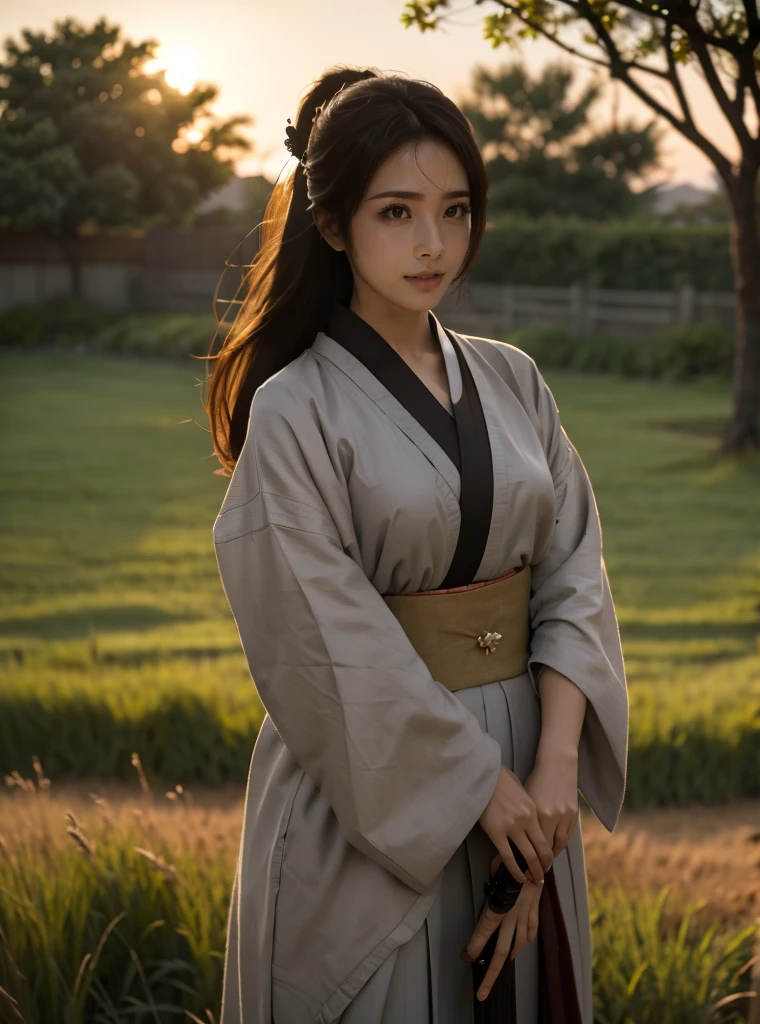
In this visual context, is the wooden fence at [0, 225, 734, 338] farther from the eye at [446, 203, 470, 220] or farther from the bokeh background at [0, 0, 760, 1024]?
the eye at [446, 203, 470, 220]

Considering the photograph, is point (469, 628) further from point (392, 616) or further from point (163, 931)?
point (163, 931)

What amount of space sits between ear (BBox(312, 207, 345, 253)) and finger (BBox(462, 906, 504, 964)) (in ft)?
2.99

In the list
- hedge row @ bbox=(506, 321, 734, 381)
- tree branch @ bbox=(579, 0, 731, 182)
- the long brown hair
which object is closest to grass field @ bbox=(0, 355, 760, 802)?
the long brown hair

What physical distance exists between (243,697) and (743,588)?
3.29 metres

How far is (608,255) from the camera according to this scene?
16141 millimetres

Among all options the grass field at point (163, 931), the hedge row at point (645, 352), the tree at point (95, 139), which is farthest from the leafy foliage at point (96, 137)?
the grass field at point (163, 931)

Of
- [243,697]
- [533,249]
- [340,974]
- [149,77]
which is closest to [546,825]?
[340,974]

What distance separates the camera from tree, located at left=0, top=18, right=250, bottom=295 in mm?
11934

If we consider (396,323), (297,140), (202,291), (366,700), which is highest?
(297,140)

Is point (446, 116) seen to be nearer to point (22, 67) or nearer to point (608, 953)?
point (608, 953)

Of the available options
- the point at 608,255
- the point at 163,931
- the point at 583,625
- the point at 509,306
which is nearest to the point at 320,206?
the point at 583,625

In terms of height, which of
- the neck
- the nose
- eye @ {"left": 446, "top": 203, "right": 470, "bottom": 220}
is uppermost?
eye @ {"left": 446, "top": 203, "right": 470, "bottom": 220}

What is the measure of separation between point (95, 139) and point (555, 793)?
44.0ft

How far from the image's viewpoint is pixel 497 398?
1614 millimetres
